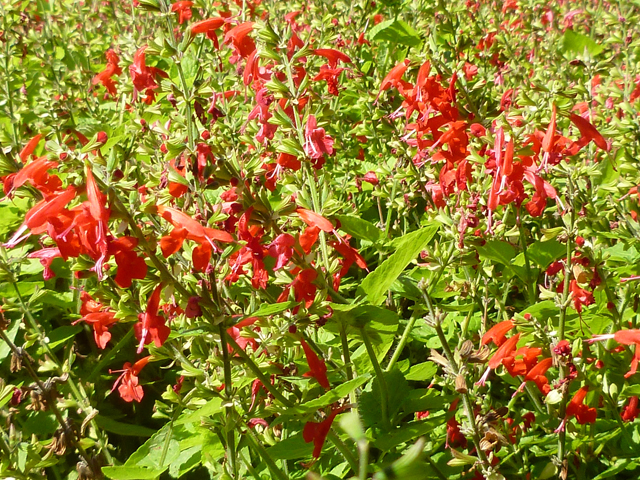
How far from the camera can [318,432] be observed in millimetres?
1333

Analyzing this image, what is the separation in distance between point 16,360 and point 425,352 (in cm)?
154

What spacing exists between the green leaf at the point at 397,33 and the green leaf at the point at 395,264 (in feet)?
6.12

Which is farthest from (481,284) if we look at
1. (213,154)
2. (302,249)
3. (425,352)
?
(213,154)

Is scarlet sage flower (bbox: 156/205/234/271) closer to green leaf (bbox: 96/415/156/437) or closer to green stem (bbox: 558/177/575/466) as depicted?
green stem (bbox: 558/177/575/466)

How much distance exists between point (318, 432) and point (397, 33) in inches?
88.9

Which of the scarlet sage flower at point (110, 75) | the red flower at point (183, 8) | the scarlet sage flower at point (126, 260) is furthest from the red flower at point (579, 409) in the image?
the scarlet sage flower at point (110, 75)

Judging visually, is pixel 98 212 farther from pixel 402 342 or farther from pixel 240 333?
pixel 402 342

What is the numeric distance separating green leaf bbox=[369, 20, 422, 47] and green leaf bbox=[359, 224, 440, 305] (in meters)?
1.87

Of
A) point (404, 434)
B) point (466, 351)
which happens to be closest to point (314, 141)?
point (466, 351)

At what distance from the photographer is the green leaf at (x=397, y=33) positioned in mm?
3000

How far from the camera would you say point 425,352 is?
8.39 feet

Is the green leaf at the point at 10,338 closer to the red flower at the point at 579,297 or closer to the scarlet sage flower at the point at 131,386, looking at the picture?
the scarlet sage flower at the point at 131,386

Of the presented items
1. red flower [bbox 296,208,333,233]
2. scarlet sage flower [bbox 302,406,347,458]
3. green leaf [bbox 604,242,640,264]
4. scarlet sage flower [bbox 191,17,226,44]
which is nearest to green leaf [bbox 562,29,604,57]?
green leaf [bbox 604,242,640,264]

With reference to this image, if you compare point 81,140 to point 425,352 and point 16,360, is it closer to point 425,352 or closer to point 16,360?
point 16,360
